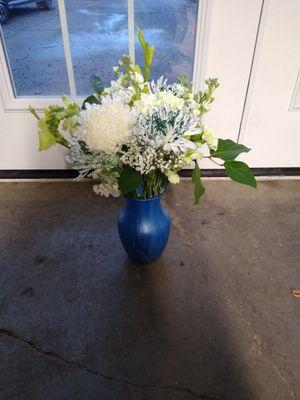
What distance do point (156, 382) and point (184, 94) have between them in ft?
2.89

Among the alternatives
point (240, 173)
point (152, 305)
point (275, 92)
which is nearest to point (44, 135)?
point (240, 173)

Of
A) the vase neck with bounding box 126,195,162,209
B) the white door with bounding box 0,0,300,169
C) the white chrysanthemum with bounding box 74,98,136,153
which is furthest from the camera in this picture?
the white door with bounding box 0,0,300,169

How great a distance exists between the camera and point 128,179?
35.2 inches

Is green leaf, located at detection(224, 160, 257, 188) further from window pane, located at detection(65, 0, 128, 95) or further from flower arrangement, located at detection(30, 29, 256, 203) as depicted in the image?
window pane, located at detection(65, 0, 128, 95)

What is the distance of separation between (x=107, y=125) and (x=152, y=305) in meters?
0.73

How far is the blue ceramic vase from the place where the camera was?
43.8 inches

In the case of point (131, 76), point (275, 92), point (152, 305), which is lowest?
point (152, 305)

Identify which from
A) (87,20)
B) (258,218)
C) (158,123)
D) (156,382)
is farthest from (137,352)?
(87,20)

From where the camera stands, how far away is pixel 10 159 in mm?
1851

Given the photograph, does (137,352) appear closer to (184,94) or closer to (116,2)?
(184,94)

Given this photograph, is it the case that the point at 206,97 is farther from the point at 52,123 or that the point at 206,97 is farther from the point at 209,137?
the point at 52,123

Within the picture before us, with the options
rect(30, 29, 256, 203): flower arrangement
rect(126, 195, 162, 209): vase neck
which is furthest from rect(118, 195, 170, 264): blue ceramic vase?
rect(30, 29, 256, 203): flower arrangement

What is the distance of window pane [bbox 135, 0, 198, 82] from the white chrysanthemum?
953 mm

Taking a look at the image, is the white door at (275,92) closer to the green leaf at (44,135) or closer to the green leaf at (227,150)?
the green leaf at (227,150)
